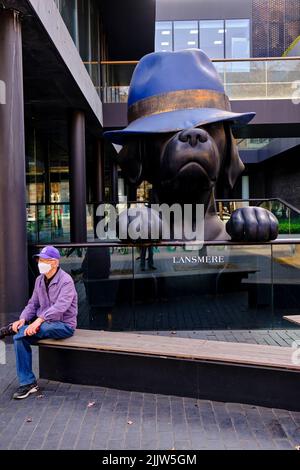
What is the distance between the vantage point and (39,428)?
379 cm

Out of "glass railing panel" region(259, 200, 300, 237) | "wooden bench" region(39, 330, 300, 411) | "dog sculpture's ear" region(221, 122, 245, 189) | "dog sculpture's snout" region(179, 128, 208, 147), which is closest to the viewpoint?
"wooden bench" region(39, 330, 300, 411)

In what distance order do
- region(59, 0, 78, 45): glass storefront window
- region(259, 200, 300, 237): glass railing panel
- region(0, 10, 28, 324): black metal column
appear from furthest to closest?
region(259, 200, 300, 237): glass railing panel, region(59, 0, 78, 45): glass storefront window, region(0, 10, 28, 324): black metal column

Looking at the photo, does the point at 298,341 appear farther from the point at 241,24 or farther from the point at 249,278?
the point at 241,24

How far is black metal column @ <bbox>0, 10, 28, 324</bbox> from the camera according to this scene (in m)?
6.32

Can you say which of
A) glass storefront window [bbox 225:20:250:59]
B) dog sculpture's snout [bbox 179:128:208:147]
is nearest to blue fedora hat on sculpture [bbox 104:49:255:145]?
dog sculpture's snout [bbox 179:128:208:147]

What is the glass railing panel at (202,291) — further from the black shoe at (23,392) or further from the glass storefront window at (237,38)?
the glass storefront window at (237,38)

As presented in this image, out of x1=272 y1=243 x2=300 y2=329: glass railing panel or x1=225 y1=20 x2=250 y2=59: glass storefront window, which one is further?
x1=225 y1=20 x2=250 y2=59: glass storefront window

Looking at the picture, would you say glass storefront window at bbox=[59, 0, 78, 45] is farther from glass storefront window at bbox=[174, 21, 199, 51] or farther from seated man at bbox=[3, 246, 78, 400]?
glass storefront window at bbox=[174, 21, 199, 51]

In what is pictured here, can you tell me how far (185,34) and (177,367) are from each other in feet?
104

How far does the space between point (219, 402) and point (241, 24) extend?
33517 mm

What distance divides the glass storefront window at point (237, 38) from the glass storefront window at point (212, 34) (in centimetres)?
40

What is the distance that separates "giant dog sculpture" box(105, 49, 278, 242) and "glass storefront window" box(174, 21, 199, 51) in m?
28.3

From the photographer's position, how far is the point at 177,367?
4359 mm
